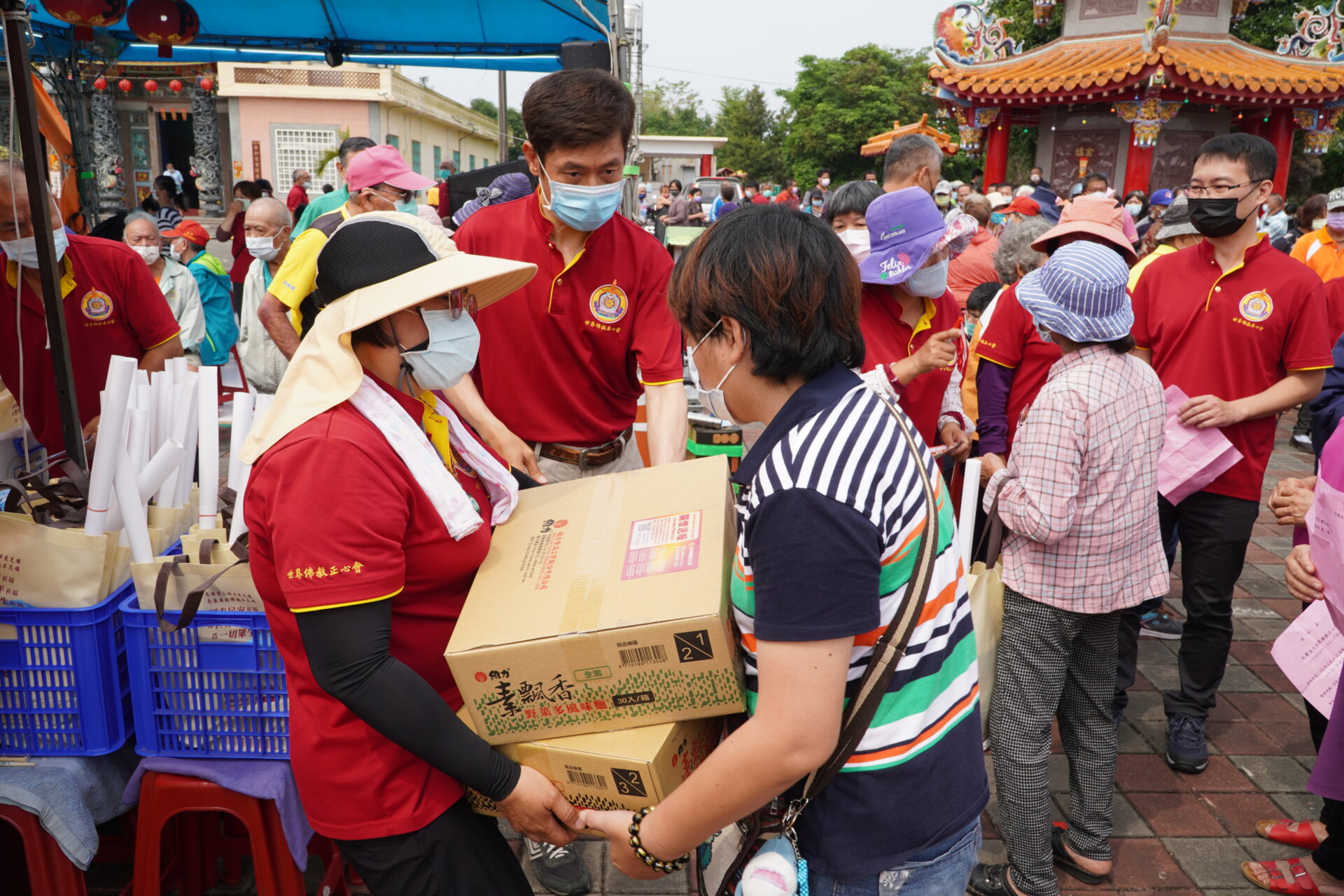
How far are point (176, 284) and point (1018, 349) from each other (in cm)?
536

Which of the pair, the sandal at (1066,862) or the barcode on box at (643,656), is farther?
the sandal at (1066,862)

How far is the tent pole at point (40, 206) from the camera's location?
2615 mm

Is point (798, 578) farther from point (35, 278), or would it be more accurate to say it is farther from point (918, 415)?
point (35, 278)

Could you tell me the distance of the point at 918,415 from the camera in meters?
3.28

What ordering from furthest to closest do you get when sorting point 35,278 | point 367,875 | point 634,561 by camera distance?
point 35,278 < point 367,875 < point 634,561

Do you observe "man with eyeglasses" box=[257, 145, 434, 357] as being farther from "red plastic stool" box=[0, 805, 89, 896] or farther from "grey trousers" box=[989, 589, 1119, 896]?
"grey trousers" box=[989, 589, 1119, 896]

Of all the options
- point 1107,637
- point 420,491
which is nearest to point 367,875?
point 420,491

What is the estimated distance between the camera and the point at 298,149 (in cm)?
3434

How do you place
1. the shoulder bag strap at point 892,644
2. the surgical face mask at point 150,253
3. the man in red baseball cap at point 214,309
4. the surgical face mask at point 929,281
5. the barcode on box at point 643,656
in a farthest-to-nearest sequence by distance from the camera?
the man in red baseball cap at point 214,309, the surgical face mask at point 150,253, the surgical face mask at point 929,281, the barcode on box at point 643,656, the shoulder bag strap at point 892,644

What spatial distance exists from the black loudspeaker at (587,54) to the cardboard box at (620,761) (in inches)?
213

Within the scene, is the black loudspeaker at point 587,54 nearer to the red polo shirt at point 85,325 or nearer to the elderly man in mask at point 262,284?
the elderly man in mask at point 262,284

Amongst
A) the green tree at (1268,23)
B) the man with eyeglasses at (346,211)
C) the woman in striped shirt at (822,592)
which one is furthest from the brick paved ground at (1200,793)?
the green tree at (1268,23)

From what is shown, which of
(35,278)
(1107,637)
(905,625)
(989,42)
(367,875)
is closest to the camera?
(905,625)

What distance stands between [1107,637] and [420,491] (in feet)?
7.25
